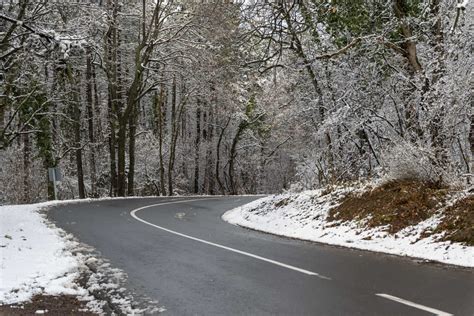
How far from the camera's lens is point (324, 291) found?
6.89 meters

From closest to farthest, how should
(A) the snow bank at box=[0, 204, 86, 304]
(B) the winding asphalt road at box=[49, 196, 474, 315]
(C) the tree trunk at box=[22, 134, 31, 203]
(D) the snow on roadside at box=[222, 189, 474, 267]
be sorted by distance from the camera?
1. (B) the winding asphalt road at box=[49, 196, 474, 315]
2. (A) the snow bank at box=[0, 204, 86, 304]
3. (D) the snow on roadside at box=[222, 189, 474, 267]
4. (C) the tree trunk at box=[22, 134, 31, 203]

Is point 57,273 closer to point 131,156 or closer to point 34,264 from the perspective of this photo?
point 34,264

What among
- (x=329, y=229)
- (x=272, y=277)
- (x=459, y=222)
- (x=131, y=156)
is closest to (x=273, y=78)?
(x=329, y=229)

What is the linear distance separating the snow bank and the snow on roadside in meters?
5.65

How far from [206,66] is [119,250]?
73.6ft

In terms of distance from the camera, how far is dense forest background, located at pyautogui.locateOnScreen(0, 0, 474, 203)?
40.0 ft

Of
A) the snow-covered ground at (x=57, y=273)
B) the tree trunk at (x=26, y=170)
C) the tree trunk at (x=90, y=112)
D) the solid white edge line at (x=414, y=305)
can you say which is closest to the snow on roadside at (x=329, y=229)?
the solid white edge line at (x=414, y=305)

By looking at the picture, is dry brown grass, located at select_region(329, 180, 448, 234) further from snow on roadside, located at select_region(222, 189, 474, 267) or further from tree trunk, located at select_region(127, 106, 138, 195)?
tree trunk, located at select_region(127, 106, 138, 195)

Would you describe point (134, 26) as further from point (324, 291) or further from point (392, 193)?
point (324, 291)

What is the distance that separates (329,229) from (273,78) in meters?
7.95

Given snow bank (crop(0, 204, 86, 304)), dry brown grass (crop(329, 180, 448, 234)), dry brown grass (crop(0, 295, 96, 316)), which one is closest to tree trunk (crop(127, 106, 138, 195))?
snow bank (crop(0, 204, 86, 304))

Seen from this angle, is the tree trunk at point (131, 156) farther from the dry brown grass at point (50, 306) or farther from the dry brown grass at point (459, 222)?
the dry brown grass at point (50, 306)

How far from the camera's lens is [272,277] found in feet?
25.8

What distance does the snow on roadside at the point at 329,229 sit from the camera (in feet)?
30.7
